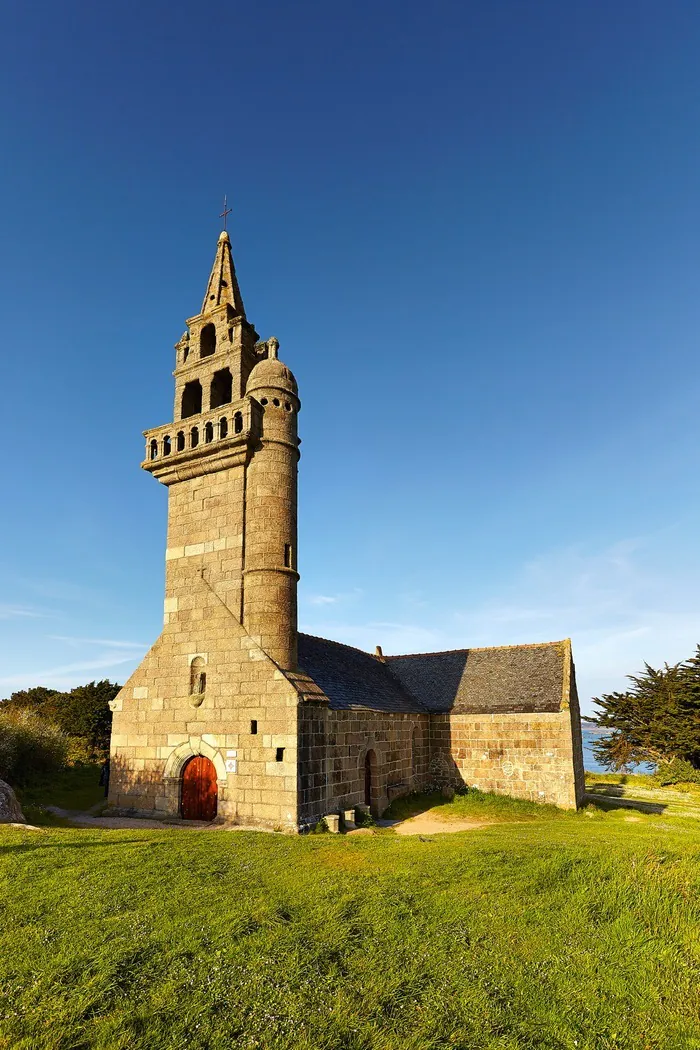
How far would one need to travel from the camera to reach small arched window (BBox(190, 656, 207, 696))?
55.5 ft

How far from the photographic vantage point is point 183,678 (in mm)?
17359

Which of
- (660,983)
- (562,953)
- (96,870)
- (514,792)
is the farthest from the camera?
(514,792)

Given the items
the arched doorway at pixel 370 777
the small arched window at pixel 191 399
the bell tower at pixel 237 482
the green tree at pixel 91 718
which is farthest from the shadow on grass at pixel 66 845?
the green tree at pixel 91 718

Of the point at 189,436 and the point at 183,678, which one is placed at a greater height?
the point at 189,436

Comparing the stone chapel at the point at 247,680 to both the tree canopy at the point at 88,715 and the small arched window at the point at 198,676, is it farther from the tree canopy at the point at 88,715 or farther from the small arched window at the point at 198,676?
the tree canopy at the point at 88,715

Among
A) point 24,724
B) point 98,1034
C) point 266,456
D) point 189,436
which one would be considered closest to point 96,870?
point 98,1034

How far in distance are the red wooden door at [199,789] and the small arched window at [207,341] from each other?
1340 centimetres

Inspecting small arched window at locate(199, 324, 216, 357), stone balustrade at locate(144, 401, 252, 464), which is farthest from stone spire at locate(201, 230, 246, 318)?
stone balustrade at locate(144, 401, 252, 464)

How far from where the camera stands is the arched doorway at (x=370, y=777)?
1922 centimetres

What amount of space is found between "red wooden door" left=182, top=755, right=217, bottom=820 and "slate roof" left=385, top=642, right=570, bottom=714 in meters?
11.9

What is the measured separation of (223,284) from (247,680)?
14231 millimetres

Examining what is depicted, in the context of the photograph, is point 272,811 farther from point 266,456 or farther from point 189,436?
point 189,436

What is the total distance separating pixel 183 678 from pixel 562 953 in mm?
12457

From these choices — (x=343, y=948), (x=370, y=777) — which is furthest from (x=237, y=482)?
(x=343, y=948)
